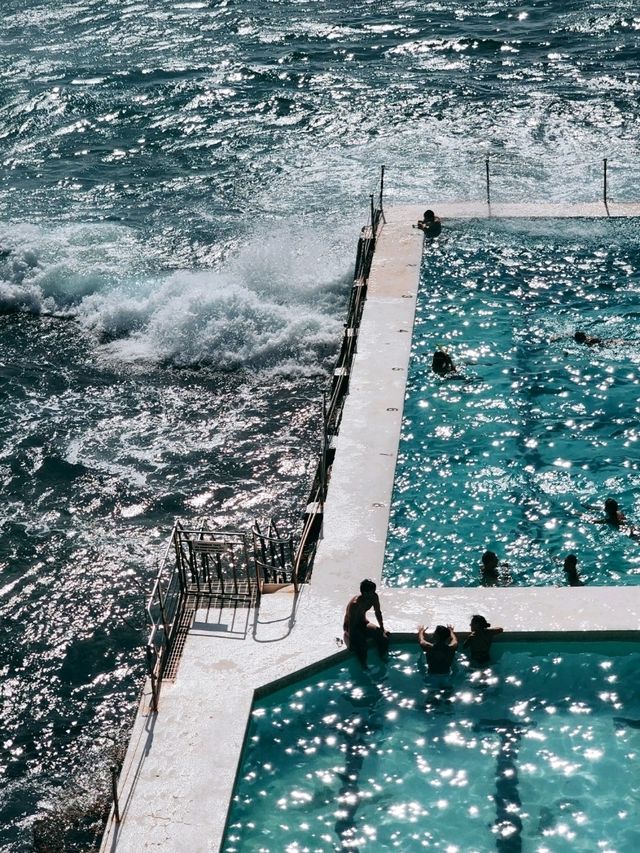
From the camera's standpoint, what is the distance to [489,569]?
48.3 feet

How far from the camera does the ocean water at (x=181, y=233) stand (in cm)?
1769

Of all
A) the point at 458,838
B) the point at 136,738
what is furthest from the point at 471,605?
the point at 136,738

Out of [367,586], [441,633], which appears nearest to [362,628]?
[367,586]

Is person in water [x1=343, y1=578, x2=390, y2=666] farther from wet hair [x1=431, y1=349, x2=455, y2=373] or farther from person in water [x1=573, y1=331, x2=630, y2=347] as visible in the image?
person in water [x1=573, y1=331, x2=630, y2=347]

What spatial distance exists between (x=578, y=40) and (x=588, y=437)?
2853 centimetres

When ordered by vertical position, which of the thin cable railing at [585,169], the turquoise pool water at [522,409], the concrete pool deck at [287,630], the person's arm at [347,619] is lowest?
the thin cable railing at [585,169]

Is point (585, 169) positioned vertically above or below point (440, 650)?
below

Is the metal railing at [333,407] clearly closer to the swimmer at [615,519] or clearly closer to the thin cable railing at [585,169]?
the swimmer at [615,519]

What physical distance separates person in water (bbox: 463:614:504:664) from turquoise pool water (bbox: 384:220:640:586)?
Result: 167 centimetres

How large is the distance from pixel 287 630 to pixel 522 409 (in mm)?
6564

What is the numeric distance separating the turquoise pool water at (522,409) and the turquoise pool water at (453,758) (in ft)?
6.25

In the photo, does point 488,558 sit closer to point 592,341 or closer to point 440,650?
point 440,650

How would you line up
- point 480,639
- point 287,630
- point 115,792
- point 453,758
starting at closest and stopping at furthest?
1. point 115,792
2. point 453,758
3. point 480,639
4. point 287,630

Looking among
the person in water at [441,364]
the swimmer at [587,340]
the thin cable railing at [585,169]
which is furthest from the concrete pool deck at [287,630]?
the thin cable railing at [585,169]
